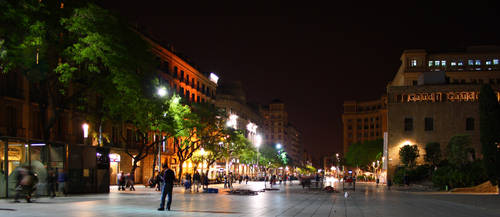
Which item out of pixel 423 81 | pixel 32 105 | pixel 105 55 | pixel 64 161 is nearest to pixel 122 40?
pixel 105 55

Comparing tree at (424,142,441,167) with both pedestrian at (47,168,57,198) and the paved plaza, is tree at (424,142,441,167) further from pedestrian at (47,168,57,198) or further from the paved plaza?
pedestrian at (47,168,57,198)

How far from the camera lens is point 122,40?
3259cm

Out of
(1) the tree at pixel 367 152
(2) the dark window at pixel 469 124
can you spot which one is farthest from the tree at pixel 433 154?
(1) the tree at pixel 367 152

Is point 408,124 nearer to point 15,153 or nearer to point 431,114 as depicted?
point 431,114

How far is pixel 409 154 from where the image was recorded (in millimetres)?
73688

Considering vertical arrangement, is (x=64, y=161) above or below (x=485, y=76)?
below

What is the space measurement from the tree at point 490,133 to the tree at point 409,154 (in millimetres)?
34087

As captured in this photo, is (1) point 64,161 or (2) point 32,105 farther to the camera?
(2) point 32,105

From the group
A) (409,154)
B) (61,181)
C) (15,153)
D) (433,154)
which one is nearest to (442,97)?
(433,154)

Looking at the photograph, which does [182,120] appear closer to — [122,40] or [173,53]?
[122,40]

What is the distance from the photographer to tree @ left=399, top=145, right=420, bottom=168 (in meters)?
73.8

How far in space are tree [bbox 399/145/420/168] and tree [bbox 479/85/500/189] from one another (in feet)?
112

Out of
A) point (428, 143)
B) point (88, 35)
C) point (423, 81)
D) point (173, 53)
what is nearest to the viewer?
point (88, 35)

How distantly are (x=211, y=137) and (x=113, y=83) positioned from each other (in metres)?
28.8
